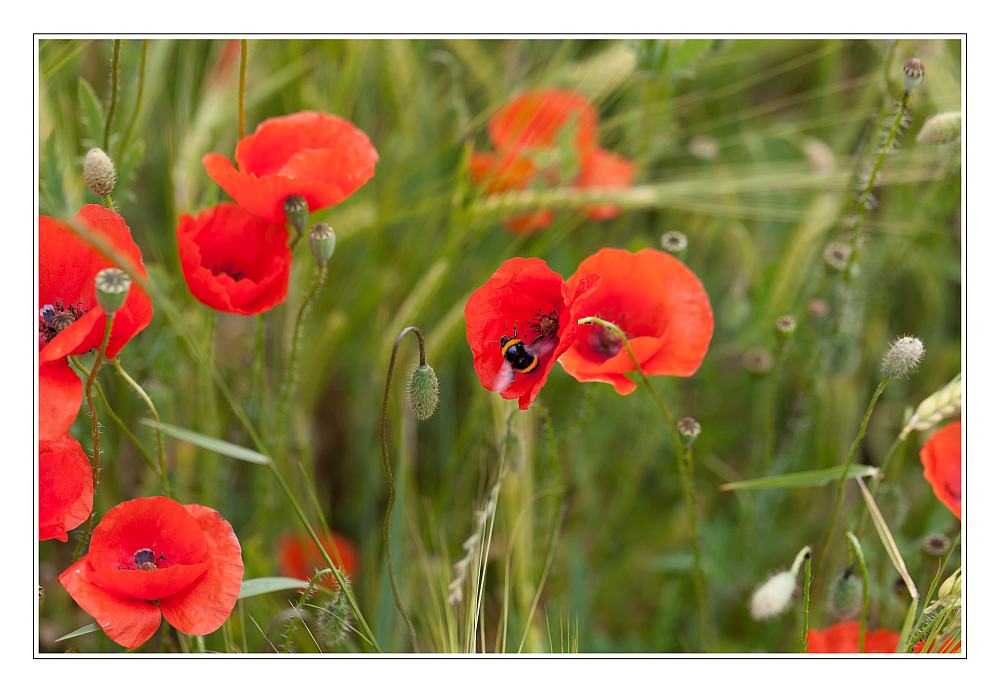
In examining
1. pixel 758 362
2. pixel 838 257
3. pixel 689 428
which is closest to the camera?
pixel 689 428

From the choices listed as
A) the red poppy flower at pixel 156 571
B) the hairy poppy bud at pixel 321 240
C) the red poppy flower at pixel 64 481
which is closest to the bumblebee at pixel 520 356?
the hairy poppy bud at pixel 321 240

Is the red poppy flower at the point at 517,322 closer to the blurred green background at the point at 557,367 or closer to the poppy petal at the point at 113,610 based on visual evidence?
the blurred green background at the point at 557,367

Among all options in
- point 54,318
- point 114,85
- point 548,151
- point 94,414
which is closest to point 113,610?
point 94,414

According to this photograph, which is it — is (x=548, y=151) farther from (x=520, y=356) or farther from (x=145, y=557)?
(x=145, y=557)

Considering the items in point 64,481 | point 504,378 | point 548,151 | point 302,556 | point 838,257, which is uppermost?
point 548,151

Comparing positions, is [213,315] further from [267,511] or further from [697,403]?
[697,403]

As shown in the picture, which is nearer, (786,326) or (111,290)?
(111,290)
